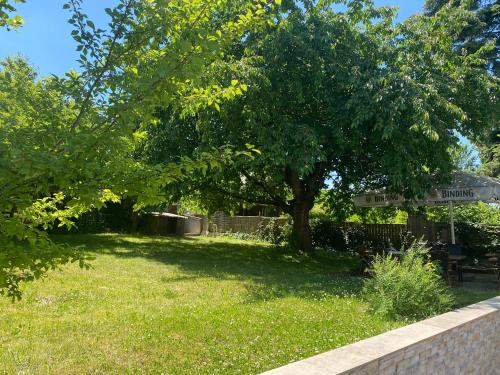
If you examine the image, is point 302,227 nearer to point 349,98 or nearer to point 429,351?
point 349,98

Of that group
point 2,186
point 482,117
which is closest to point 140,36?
point 2,186

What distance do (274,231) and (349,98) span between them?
11.5 meters

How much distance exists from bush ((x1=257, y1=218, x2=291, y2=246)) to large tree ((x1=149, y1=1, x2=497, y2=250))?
25.1ft

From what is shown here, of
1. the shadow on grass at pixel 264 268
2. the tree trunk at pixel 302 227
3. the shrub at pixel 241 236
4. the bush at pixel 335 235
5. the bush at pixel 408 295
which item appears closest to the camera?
the bush at pixel 408 295

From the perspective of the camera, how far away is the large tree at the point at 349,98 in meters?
11.0

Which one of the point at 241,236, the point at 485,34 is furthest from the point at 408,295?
the point at 485,34

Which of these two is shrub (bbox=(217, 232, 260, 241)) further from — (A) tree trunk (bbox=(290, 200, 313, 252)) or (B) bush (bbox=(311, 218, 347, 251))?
(A) tree trunk (bbox=(290, 200, 313, 252))

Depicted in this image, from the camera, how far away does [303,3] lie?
13031 mm

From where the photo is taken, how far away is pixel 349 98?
39.2 ft

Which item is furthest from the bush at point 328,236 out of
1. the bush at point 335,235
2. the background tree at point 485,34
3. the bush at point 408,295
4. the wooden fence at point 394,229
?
the bush at point 408,295

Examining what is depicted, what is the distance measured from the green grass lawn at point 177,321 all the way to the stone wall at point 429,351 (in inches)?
40.3

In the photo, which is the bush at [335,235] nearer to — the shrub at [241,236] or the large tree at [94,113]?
the shrub at [241,236]

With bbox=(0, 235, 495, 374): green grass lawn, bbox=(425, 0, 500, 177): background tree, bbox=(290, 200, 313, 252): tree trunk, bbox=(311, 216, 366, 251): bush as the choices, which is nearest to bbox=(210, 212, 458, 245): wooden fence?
bbox=(311, 216, 366, 251): bush

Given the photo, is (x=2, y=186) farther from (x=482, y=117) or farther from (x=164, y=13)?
(x=482, y=117)
